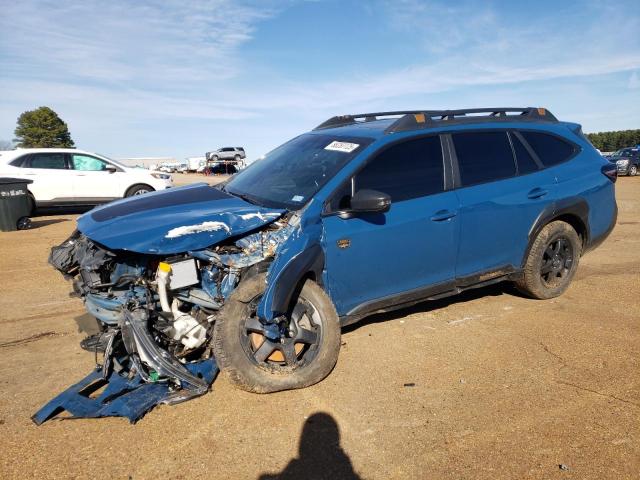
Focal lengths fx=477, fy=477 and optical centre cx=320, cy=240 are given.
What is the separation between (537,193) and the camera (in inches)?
174

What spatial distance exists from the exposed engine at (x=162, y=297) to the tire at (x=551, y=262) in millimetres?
2618

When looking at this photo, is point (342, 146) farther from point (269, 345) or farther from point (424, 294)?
point (269, 345)

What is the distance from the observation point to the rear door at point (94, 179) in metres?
11.8

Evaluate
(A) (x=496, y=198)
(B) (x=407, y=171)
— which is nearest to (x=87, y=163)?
(B) (x=407, y=171)

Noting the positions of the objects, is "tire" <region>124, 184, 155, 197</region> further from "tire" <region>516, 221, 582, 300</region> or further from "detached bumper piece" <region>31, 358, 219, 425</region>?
"tire" <region>516, 221, 582, 300</region>

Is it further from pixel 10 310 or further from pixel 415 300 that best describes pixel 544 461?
pixel 10 310

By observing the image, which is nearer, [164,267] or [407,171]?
[164,267]

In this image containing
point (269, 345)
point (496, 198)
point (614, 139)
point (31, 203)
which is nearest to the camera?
point (269, 345)

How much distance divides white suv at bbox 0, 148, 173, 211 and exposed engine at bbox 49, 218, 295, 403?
27.1ft

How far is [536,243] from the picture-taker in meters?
4.57

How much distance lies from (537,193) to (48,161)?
11263 mm

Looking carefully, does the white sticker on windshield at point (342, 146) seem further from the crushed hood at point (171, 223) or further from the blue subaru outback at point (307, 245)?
the crushed hood at point (171, 223)

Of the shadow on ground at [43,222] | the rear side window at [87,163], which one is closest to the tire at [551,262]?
the shadow on ground at [43,222]

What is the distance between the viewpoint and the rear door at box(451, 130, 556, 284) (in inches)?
159
